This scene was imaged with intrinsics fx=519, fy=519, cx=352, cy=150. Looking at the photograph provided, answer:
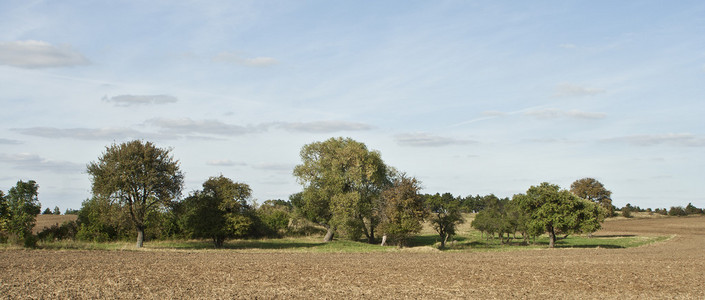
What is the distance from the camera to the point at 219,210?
158ft

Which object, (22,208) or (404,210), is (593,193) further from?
(22,208)

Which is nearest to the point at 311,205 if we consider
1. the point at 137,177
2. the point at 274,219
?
the point at 274,219

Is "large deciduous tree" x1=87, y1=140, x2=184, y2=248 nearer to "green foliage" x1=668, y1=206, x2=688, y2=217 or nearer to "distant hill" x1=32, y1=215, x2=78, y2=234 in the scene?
"distant hill" x1=32, y1=215, x2=78, y2=234

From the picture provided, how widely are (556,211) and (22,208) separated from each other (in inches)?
2077

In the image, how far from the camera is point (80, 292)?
65.9 feet

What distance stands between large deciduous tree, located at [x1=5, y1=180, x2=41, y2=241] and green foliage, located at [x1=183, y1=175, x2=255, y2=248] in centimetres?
1394

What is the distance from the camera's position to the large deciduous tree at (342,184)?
55.2 m

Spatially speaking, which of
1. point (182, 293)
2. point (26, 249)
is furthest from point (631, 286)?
point (26, 249)

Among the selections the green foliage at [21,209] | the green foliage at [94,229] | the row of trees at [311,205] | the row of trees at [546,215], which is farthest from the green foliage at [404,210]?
the green foliage at [21,209]

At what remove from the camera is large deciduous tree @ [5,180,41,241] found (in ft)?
156

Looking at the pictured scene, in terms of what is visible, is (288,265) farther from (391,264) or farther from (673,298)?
(673,298)

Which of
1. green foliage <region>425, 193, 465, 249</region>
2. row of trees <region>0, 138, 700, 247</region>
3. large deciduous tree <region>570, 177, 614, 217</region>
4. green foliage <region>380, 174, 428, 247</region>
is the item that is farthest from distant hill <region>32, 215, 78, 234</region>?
large deciduous tree <region>570, 177, 614, 217</region>

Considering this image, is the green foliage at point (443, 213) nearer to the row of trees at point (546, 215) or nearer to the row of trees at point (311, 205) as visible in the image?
the row of trees at point (311, 205)

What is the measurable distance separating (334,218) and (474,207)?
454ft
